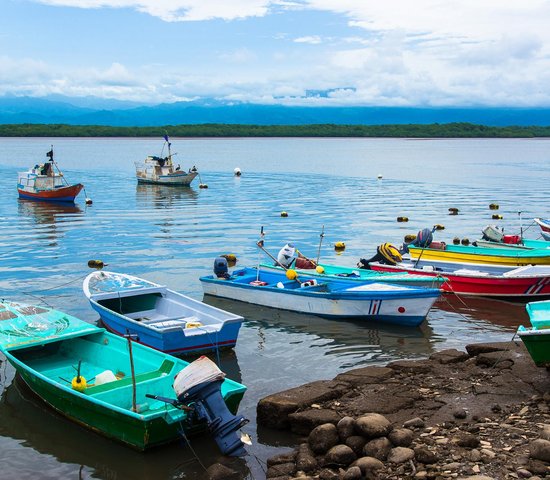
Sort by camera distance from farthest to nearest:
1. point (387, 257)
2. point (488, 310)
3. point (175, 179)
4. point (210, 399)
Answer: point (175, 179)
point (387, 257)
point (488, 310)
point (210, 399)

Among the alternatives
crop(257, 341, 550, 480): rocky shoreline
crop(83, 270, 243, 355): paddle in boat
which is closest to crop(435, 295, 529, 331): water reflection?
crop(257, 341, 550, 480): rocky shoreline

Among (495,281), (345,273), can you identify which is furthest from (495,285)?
(345,273)

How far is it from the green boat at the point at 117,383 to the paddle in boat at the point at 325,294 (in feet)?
20.5

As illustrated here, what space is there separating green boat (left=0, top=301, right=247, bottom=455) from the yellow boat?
12294mm

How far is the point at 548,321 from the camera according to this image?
39.0ft

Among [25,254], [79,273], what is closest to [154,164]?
[25,254]

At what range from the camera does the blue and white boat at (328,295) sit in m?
17.7

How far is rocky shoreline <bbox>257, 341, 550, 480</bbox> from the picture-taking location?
9211 mm

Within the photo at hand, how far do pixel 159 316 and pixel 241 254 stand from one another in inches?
472

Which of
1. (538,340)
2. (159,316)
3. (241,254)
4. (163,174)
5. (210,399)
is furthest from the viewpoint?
(163,174)

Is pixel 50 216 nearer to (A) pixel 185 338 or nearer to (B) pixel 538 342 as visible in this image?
(A) pixel 185 338

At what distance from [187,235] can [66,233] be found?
20.3 feet

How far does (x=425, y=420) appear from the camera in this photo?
11086 millimetres

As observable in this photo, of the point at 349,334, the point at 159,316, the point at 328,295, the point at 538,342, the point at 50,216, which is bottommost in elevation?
the point at 50,216
